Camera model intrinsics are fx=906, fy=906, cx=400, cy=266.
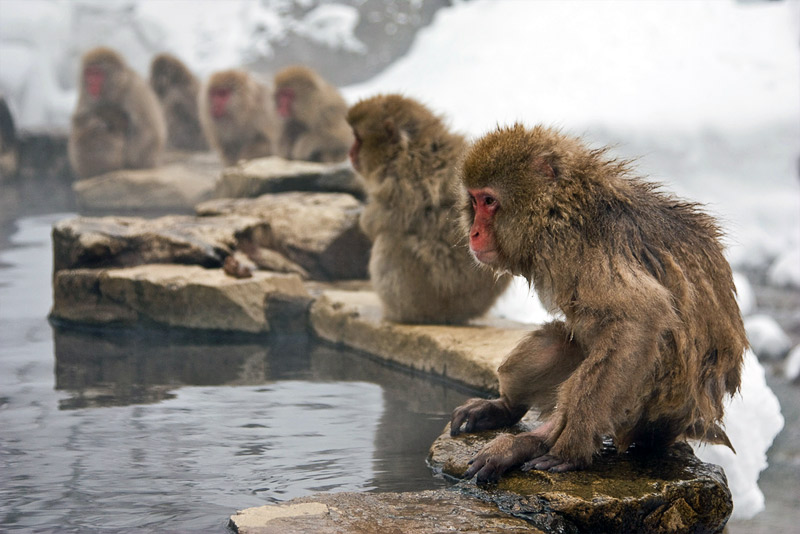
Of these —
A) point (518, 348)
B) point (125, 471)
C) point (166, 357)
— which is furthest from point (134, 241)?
point (518, 348)

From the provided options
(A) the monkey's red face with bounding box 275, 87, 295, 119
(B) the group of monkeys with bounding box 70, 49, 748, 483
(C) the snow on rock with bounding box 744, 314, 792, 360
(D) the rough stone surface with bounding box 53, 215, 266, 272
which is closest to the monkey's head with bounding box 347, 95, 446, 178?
(D) the rough stone surface with bounding box 53, 215, 266, 272

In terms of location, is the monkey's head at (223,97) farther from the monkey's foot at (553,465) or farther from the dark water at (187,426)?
the monkey's foot at (553,465)

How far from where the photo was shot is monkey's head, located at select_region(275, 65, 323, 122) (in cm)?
831

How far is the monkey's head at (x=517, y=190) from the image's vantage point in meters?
2.53

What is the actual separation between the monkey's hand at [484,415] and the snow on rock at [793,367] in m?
7.19

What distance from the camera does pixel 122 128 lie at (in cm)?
1002

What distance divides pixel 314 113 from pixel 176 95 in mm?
3772

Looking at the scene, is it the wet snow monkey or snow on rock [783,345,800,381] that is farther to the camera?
snow on rock [783,345,800,381]

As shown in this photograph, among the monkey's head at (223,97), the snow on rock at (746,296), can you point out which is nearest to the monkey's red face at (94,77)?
the monkey's head at (223,97)

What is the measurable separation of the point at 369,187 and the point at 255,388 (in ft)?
4.08

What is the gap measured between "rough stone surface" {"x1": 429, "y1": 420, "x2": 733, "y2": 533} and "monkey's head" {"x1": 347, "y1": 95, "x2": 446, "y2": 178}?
2.12 m

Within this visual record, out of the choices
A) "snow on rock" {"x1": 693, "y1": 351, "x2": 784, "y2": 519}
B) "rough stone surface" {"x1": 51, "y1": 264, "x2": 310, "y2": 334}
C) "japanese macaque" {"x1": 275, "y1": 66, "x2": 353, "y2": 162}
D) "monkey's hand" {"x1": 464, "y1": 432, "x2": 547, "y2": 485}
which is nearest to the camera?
"monkey's hand" {"x1": 464, "y1": 432, "x2": 547, "y2": 485}

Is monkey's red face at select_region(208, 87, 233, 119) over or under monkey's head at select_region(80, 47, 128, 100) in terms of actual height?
under

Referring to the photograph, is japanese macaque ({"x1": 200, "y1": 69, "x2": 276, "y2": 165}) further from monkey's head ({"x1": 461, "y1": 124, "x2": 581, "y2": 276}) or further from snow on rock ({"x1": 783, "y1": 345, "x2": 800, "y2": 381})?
monkey's head ({"x1": 461, "y1": 124, "x2": 581, "y2": 276})
